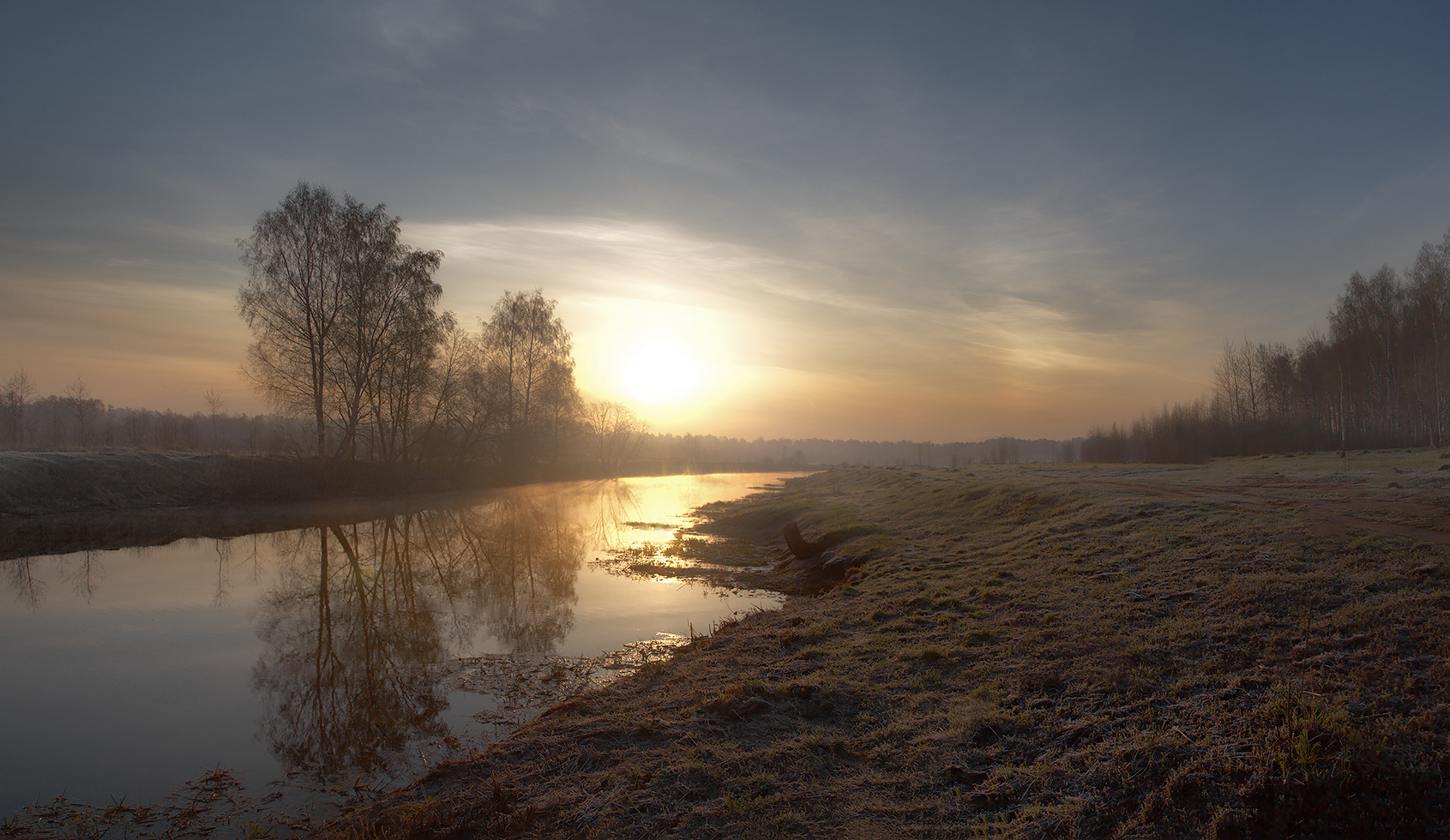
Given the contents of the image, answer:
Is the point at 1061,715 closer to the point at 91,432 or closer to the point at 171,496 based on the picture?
the point at 171,496

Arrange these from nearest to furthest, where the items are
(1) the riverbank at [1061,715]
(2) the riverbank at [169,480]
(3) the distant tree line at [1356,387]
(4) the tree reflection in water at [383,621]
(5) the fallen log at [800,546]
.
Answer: (1) the riverbank at [1061,715] → (4) the tree reflection in water at [383,621] → (5) the fallen log at [800,546] → (2) the riverbank at [169,480] → (3) the distant tree line at [1356,387]

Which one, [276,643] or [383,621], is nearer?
[276,643]

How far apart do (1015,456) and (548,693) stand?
151 metres

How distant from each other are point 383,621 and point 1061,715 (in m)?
13.4

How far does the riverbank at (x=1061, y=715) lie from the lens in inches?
199

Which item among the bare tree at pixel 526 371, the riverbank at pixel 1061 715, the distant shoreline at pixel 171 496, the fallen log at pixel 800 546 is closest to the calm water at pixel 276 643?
the riverbank at pixel 1061 715

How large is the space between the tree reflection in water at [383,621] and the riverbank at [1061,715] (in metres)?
2.19

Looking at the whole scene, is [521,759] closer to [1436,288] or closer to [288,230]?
[288,230]

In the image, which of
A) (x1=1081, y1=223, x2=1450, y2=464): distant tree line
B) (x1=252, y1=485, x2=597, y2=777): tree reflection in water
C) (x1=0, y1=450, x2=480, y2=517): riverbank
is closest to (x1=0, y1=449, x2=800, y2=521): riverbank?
(x1=0, y1=450, x2=480, y2=517): riverbank

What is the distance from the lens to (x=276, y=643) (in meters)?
12.2

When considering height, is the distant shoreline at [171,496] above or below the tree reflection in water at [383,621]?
above

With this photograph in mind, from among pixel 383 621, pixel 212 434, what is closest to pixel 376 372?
pixel 383 621

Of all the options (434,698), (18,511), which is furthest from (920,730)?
(18,511)

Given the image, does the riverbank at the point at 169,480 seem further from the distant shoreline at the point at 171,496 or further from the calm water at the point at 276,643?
the calm water at the point at 276,643
